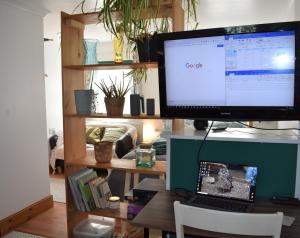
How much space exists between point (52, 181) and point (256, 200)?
3.83 meters

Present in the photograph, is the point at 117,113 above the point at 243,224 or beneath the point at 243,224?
above

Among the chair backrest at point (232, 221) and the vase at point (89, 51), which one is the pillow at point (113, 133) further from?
the chair backrest at point (232, 221)

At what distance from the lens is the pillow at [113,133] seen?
212 inches

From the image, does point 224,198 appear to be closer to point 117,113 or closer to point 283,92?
point 283,92

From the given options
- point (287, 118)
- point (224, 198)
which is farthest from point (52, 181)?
point (287, 118)

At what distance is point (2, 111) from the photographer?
297 cm

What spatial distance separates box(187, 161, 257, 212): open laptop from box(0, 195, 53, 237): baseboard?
2.21 meters

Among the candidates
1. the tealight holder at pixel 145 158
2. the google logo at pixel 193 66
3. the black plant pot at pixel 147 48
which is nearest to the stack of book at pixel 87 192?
the tealight holder at pixel 145 158

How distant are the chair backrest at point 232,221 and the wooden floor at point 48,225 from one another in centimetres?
216

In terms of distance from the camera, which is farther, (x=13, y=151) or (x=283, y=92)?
(x=13, y=151)

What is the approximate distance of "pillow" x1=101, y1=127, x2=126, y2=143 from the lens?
539 cm

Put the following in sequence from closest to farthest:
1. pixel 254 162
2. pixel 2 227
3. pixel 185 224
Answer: pixel 185 224
pixel 254 162
pixel 2 227

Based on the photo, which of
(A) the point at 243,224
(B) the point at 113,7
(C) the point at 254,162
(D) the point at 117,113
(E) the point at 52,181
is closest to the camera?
(A) the point at 243,224

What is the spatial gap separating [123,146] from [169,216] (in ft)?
11.3
